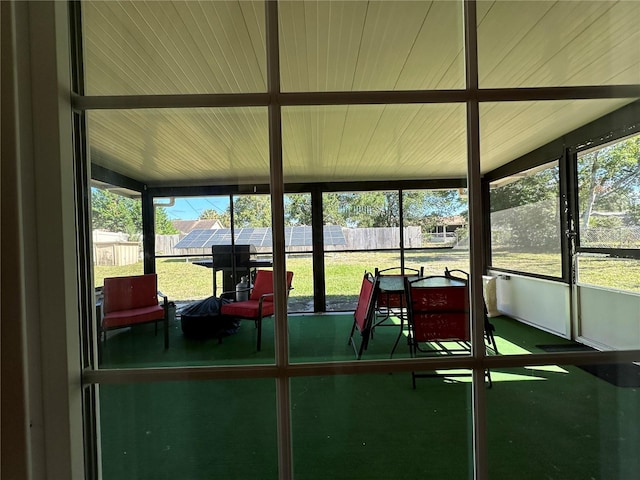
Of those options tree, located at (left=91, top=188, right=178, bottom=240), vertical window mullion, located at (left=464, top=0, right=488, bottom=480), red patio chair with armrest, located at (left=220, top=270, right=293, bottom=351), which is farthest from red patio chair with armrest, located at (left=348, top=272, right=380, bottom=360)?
tree, located at (left=91, top=188, right=178, bottom=240)

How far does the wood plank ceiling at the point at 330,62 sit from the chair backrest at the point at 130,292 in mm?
491

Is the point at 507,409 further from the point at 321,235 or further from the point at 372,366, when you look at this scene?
the point at 321,235

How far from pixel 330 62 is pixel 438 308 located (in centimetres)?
157

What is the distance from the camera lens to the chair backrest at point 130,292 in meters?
1.08

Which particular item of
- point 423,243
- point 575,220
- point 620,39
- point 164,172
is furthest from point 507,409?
point 164,172

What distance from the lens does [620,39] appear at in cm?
102

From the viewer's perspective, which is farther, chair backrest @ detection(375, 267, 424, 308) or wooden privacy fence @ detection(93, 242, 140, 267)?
chair backrest @ detection(375, 267, 424, 308)

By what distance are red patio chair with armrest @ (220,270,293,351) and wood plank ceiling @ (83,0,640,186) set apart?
0.39 meters

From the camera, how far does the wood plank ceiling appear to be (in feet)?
3.10

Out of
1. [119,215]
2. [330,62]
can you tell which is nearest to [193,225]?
[119,215]

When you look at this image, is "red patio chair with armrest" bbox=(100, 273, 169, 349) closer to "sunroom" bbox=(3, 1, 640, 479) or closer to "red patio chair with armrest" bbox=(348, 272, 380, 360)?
"sunroom" bbox=(3, 1, 640, 479)

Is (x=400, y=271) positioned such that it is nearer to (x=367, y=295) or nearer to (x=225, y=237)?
(x=367, y=295)

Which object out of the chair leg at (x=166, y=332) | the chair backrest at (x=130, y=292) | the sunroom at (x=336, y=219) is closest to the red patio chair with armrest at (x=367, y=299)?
the sunroom at (x=336, y=219)

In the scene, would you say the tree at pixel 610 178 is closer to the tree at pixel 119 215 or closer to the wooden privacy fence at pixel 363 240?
the wooden privacy fence at pixel 363 240
